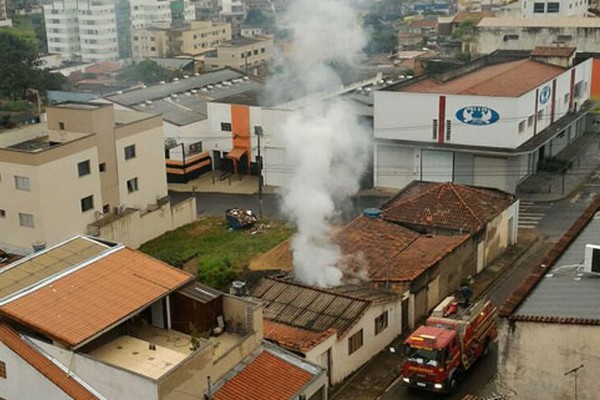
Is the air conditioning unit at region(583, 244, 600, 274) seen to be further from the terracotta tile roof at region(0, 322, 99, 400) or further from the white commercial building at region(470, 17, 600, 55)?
the white commercial building at region(470, 17, 600, 55)

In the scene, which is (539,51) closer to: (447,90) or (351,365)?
(447,90)

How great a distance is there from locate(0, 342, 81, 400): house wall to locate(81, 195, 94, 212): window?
585 inches

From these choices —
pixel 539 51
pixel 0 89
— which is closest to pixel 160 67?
pixel 0 89

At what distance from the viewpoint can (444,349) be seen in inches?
693

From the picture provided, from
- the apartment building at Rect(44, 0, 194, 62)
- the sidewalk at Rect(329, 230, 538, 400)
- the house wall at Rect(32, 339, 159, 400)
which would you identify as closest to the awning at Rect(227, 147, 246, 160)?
the sidewalk at Rect(329, 230, 538, 400)

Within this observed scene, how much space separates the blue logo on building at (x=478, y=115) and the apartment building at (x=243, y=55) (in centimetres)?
3567

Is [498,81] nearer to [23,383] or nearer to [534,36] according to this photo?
[534,36]

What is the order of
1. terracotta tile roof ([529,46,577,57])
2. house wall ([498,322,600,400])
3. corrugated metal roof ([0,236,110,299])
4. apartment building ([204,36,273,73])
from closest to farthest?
house wall ([498,322,600,400]) < corrugated metal roof ([0,236,110,299]) < terracotta tile roof ([529,46,577,57]) < apartment building ([204,36,273,73])

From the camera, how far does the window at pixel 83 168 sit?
96.4ft

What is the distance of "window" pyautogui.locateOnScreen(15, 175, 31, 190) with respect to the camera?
27969mm

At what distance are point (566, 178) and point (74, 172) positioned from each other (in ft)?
70.2

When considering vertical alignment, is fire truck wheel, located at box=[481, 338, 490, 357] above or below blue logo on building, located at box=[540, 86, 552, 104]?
below

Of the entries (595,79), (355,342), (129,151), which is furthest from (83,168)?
(595,79)

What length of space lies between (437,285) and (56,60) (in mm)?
64498
